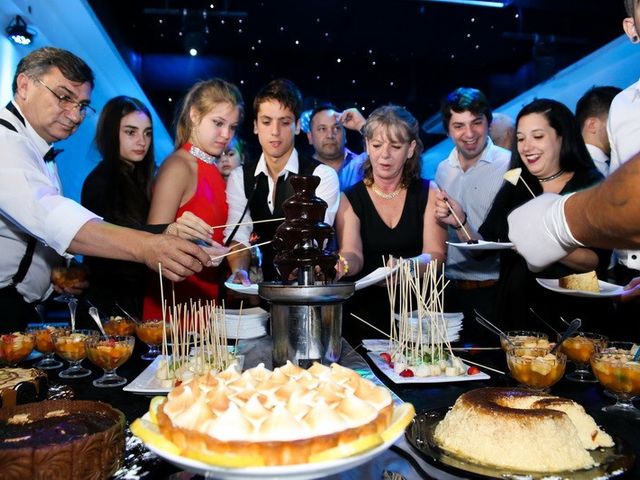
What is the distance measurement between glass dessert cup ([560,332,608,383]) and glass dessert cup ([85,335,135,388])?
61.1 inches

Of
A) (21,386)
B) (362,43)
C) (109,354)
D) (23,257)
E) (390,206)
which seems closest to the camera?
(21,386)

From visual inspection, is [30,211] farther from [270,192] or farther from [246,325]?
[270,192]

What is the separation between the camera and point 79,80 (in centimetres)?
303

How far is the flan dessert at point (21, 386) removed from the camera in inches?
54.4

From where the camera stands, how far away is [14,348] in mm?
2055

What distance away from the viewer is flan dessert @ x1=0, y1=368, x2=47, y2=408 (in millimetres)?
1381

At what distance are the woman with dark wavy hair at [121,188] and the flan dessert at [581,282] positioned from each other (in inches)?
92.9

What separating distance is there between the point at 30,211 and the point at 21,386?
1339mm

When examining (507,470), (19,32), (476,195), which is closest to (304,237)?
(507,470)

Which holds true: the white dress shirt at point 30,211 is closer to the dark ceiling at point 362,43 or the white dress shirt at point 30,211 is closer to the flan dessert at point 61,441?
the flan dessert at point 61,441

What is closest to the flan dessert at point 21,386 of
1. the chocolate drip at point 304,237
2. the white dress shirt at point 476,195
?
the chocolate drip at point 304,237

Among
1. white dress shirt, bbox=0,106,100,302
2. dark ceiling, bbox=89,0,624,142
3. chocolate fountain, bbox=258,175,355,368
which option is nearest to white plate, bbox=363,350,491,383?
chocolate fountain, bbox=258,175,355,368

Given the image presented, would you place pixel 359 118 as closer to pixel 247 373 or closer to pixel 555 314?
pixel 555 314

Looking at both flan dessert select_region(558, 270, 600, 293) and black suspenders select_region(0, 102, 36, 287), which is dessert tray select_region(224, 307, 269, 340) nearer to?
black suspenders select_region(0, 102, 36, 287)
